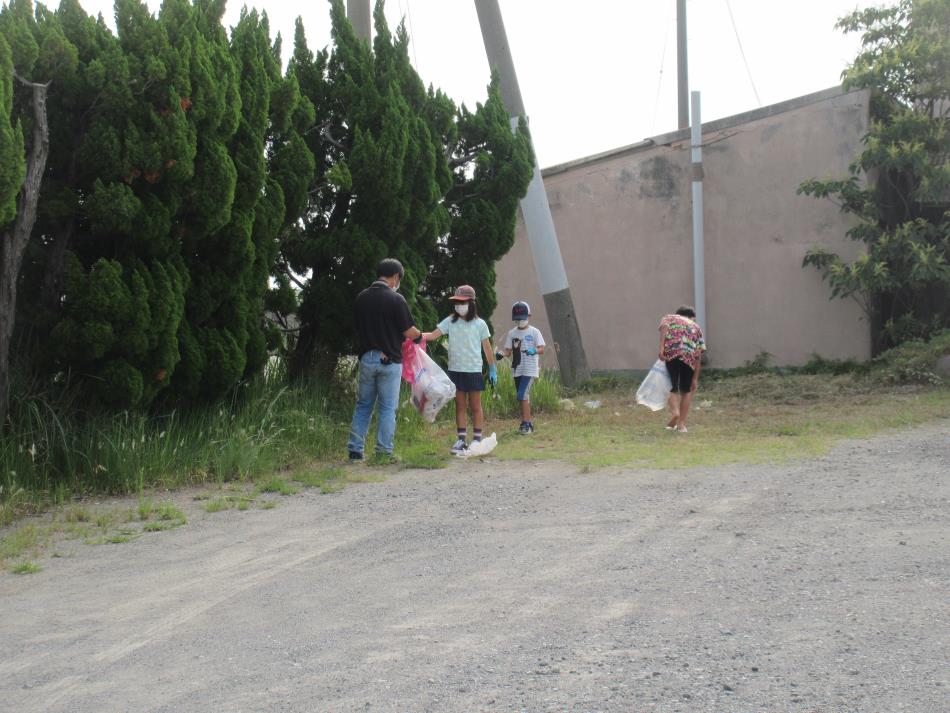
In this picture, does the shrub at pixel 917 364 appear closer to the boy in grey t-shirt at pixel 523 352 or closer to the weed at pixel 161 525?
the boy in grey t-shirt at pixel 523 352

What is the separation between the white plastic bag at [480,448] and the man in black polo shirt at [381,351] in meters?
0.75

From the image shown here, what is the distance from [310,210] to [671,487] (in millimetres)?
5238

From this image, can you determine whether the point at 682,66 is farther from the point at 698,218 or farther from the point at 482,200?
the point at 482,200

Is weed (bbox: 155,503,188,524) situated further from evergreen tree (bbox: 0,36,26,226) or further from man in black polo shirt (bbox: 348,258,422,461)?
man in black polo shirt (bbox: 348,258,422,461)

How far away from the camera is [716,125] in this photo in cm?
1717

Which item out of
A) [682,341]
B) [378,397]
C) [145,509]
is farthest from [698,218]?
[145,509]

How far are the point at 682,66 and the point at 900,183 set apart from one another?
9.02 metres

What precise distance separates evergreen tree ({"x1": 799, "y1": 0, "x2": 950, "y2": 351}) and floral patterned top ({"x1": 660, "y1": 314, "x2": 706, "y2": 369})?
4.30 metres

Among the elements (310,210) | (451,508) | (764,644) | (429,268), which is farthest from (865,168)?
(764,644)

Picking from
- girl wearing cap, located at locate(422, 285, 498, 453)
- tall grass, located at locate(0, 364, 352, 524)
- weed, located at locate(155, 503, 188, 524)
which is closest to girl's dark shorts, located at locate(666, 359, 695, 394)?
girl wearing cap, located at locate(422, 285, 498, 453)

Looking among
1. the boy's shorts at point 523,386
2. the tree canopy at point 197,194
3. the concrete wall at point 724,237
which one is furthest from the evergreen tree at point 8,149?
the concrete wall at point 724,237

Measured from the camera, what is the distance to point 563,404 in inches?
541

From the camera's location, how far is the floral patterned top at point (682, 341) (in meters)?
11.8

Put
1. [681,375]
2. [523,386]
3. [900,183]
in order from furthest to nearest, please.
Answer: [900,183]
[523,386]
[681,375]
